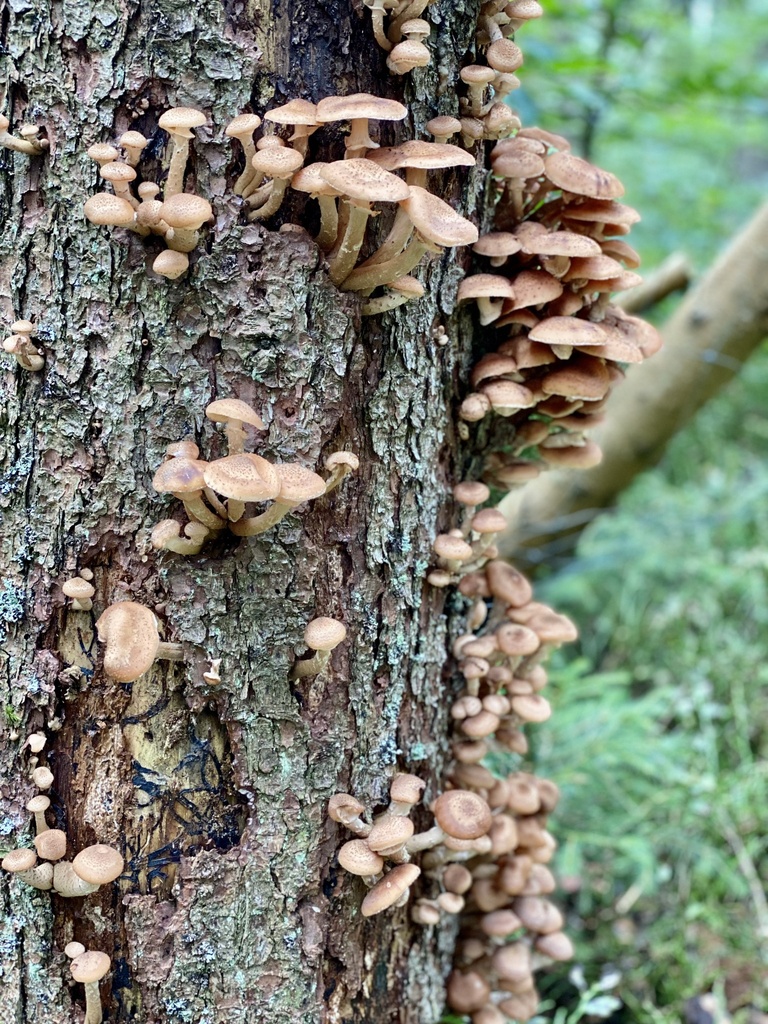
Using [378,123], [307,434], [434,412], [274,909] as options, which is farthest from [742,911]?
[378,123]

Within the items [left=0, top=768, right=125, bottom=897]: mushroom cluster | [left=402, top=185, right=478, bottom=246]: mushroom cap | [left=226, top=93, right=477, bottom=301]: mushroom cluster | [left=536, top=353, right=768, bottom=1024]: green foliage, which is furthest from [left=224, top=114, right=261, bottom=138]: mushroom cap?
[left=536, top=353, right=768, bottom=1024]: green foliage

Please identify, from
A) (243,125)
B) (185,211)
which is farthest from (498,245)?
(185,211)

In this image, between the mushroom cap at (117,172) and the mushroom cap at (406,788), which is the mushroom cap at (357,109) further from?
the mushroom cap at (406,788)

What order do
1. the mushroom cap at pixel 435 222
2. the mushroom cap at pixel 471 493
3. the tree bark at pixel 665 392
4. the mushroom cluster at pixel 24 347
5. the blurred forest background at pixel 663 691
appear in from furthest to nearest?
the tree bark at pixel 665 392, the blurred forest background at pixel 663 691, the mushroom cap at pixel 471 493, the mushroom cluster at pixel 24 347, the mushroom cap at pixel 435 222

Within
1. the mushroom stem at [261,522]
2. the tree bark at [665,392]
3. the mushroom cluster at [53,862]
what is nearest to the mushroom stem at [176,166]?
the mushroom stem at [261,522]

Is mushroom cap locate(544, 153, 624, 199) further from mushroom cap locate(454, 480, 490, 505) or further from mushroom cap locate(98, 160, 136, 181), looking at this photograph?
mushroom cap locate(98, 160, 136, 181)

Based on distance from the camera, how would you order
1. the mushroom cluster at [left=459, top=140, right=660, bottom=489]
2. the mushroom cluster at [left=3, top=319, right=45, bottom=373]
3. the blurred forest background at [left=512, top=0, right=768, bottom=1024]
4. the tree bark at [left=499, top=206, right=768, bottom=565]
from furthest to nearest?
the tree bark at [left=499, top=206, right=768, bottom=565] → the blurred forest background at [left=512, top=0, right=768, bottom=1024] → the mushroom cluster at [left=459, top=140, right=660, bottom=489] → the mushroom cluster at [left=3, top=319, right=45, bottom=373]

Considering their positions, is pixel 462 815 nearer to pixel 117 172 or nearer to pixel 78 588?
pixel 78 588
